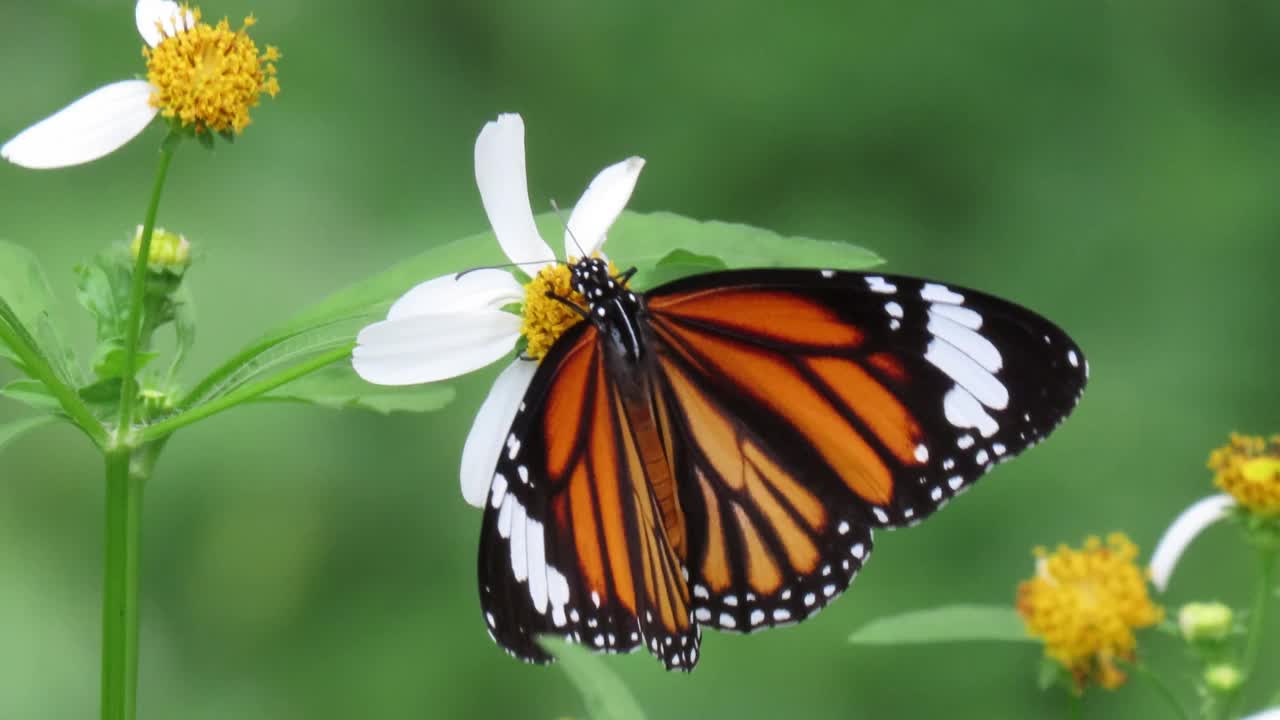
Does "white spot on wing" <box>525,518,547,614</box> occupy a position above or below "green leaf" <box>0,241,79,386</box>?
below

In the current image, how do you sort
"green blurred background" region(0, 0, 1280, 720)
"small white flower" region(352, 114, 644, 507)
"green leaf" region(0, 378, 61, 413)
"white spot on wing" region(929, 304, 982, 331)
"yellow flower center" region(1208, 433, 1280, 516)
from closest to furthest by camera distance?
"green leaf" region(0, 378, 61, 413) < "small white flower" region(352, 114, 644, 507) < "white spot on wing" region(929, 304, 982, 331) < "yellow flower center" region(1208, 433, 1280, 516) < "green blurred background" region(0, 0, 1280, 720)

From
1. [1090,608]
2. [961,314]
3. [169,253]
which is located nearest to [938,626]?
[1090,608]

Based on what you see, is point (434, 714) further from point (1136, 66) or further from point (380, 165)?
point (1136, 66)

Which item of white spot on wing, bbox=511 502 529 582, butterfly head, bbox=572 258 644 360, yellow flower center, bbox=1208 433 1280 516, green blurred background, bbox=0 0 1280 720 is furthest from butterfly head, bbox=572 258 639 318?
green blurred background, bbox=0 0 1280 720

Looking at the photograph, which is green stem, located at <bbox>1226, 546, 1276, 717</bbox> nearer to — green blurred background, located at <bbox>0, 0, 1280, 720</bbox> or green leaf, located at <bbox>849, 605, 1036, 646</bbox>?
green leaf, located at <bbox>849, 605, 1036, 646</bbox>

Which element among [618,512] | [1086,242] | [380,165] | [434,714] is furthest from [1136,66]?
[618,512]

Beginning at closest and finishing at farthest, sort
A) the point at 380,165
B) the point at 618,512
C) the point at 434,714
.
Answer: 1. the point at 618,512
2. the point at 434,714
3. the point at 380,165
